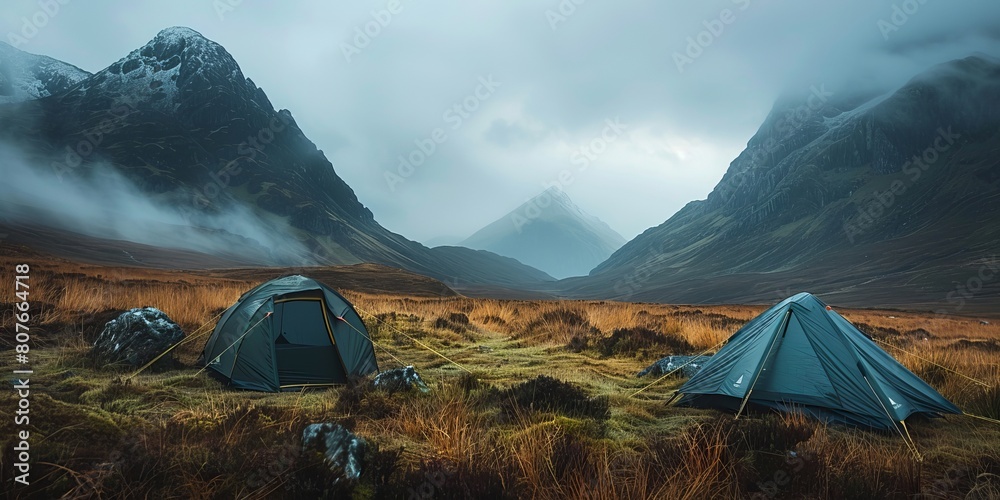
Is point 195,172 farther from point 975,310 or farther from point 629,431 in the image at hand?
point 975,310

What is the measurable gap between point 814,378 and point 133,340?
10600 millimetres

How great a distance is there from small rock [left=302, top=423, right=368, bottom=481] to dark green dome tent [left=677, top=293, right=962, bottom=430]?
477 cm

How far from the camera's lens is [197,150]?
521 ft

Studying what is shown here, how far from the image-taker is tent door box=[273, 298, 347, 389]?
27.0 ft

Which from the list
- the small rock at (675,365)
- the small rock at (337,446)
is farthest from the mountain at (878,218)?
the small rock at (337,446)

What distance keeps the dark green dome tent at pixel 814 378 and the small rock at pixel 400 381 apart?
3.85 meters

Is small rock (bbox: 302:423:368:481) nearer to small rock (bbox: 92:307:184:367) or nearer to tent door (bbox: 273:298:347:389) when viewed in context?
tent door (bbox: 273:298:347:389)

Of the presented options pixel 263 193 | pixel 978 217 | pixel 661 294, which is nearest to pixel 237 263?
pixel 263 193

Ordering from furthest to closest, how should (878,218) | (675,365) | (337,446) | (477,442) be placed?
1. (878,218)
2. (675,365)
3. (477,442)
4. (337,446)

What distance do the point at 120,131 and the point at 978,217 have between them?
24678 centimetres

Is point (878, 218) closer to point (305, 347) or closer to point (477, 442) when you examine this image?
point (305, 347)

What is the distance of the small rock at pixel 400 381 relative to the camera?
261 inches

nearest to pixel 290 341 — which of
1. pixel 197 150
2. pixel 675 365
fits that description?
pixel 675 365

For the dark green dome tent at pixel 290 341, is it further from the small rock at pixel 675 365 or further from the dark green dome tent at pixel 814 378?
the dark green dome tent at pixel 814 378
